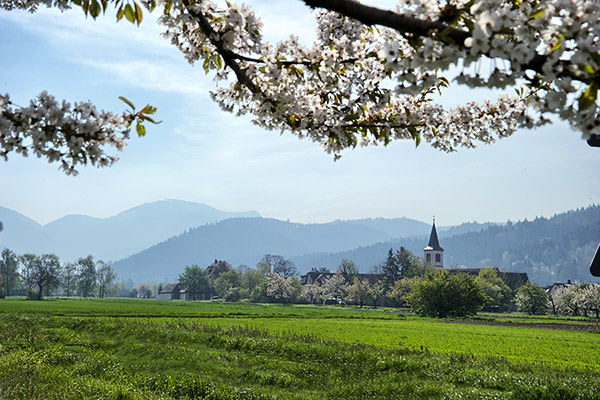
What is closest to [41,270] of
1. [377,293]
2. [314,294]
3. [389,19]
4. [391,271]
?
[314,294]

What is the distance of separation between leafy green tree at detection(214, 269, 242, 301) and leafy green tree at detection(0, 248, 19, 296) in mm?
67500

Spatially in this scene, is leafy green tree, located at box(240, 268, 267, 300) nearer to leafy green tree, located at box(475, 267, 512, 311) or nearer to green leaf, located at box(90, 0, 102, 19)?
leafy green tree, located at box(475, 267, 512, 311)

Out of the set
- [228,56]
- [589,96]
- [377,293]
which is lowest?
[377,293]

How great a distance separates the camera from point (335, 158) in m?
6.51

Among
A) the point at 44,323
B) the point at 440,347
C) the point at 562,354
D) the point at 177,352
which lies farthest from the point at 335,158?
the point at 44,323

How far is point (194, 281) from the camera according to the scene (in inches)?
6496

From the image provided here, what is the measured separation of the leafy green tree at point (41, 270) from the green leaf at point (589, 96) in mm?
148604

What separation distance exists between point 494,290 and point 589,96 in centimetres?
11990

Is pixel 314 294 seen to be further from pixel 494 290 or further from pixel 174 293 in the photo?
pixel 174 293

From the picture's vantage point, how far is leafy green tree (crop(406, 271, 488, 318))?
69.2 metres

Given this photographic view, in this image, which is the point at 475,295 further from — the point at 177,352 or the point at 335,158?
the point at 335,158

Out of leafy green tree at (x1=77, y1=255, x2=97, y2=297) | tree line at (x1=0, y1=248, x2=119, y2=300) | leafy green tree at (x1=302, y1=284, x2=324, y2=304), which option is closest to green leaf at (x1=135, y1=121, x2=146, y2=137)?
tree line at (x1=0, y1=248, x2=119, y2=300)

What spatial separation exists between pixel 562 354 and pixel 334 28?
2740 centimetres

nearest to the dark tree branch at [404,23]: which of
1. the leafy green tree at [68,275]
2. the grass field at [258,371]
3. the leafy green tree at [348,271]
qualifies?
the grass field at [258,371]
